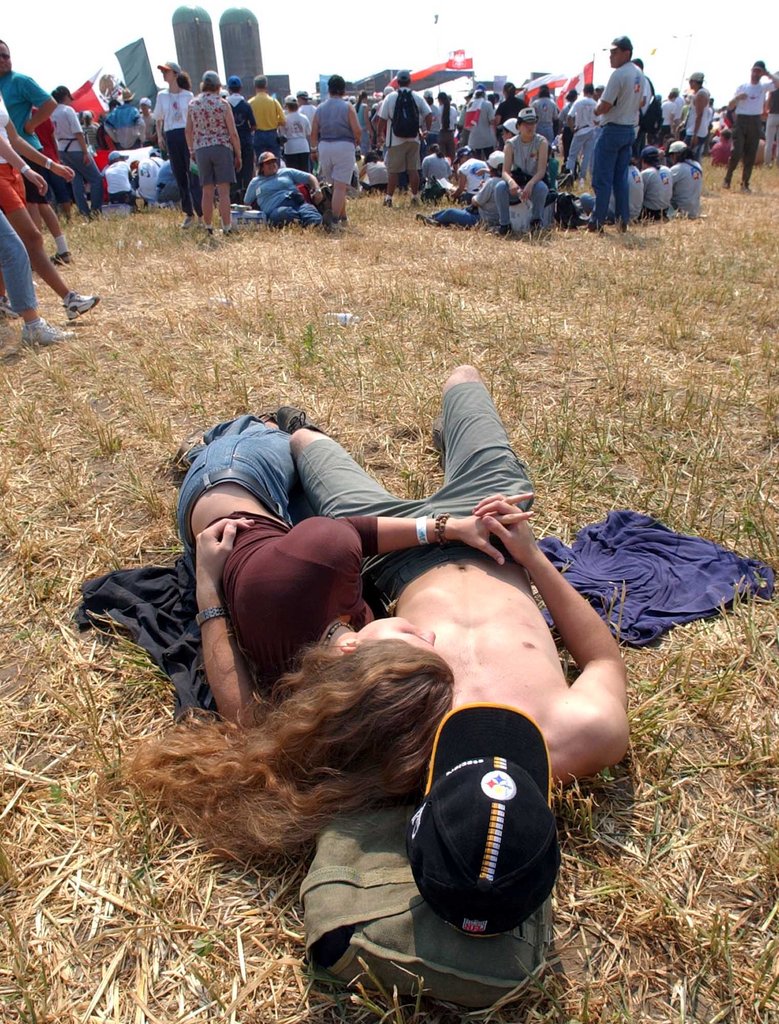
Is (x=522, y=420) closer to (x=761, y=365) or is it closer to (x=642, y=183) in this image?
(x=761, y=365)

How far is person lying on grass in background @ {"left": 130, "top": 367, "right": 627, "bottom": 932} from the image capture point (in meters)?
1.55

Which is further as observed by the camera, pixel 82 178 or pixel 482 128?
pixel 482 128

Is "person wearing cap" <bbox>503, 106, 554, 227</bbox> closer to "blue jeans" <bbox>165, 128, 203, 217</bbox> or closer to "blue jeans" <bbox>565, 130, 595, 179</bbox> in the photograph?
"blue jeans" <bbox>165, 128, 203, 217</bbox>

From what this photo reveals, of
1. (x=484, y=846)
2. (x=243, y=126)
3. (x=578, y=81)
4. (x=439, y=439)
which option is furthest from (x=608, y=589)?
(x=578, y=81)

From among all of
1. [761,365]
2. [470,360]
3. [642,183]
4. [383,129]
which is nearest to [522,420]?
[470,360]

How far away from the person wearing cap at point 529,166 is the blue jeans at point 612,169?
0.65 meters

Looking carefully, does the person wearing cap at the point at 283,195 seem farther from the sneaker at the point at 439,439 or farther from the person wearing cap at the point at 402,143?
the sneaker at the point at 439,439

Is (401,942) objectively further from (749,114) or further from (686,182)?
(749,114)

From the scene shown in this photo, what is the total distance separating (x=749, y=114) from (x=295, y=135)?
313 inches

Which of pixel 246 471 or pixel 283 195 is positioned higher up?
pixel 283 195

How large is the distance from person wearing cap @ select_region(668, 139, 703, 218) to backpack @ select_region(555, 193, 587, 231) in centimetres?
183

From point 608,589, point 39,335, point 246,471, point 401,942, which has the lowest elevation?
point 608,589

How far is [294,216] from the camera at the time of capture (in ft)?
33.4

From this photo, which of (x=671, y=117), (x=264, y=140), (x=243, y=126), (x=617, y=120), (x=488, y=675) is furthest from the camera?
(x=671, y=117)
